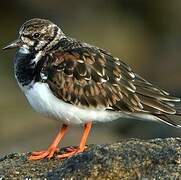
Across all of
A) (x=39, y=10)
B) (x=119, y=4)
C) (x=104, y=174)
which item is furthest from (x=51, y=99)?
(x=119, y=4)

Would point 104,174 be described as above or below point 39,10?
above

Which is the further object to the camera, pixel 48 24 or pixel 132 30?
pixel 132 30

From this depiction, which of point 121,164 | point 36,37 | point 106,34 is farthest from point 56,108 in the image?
point 106,34

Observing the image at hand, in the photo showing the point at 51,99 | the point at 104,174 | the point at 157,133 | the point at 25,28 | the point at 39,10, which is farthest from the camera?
the point at 39,10

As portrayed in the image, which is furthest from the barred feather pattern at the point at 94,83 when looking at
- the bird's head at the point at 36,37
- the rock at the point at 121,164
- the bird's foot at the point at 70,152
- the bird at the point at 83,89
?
the rock at the point at 121,164

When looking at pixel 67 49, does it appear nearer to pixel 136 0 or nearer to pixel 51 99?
pixel 51 99

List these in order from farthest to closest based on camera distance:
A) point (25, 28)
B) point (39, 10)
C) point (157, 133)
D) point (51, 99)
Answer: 1. point (39, 10)
2. point (157, 133)
3. point (25, 28)
4. point (51, 99)

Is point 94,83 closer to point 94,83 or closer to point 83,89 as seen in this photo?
point 94,83

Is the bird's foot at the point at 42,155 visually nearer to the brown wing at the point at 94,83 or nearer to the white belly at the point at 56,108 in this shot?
the white belly at the point at 56,108
